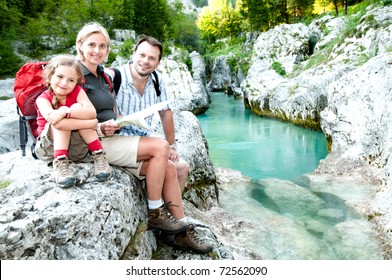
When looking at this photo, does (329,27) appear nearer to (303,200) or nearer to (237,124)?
(237,124)

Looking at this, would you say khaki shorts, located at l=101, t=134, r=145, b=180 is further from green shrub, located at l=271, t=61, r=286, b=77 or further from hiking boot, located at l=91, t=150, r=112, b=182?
green shrub, located at l=271, t=61, r=286, b=77

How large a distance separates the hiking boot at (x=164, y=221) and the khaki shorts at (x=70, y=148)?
0.91 meters

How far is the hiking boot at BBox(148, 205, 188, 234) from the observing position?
3611 mm

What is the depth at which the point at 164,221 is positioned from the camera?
11.9 feet

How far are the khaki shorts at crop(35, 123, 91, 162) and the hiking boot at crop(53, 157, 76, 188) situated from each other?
0.22 metres

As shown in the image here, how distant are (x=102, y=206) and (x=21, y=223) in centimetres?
71

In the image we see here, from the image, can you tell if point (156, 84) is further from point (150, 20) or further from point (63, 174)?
point (150, 20)

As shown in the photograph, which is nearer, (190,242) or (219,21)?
(190,242)

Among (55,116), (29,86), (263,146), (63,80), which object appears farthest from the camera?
(263,146)

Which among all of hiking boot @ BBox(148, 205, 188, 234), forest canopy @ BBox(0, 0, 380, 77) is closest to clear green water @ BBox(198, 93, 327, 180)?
hiking boot @ BBox(148, 205, 188, 234)

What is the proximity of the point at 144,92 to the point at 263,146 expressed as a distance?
1326 centimetres

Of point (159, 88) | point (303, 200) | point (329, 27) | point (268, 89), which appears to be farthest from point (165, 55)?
point (159, 88)

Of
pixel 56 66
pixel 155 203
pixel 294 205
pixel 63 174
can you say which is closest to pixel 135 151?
pixel 155 203

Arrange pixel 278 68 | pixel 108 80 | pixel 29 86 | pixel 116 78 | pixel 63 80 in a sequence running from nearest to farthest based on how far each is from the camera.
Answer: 1. pixel 63 80
2. pixel 29 86
3. pixel 108 80
4. pixel 116 78
5. pixel 278 68
